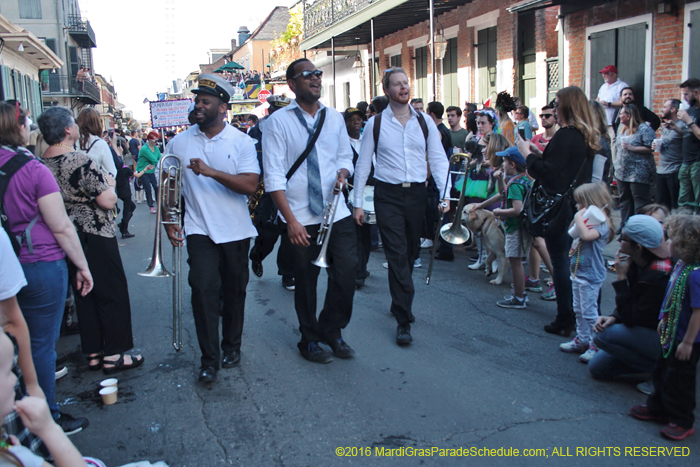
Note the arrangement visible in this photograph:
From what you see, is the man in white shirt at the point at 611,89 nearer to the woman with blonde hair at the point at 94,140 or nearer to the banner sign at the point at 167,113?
the woman with blonde hair at the point at 94,140

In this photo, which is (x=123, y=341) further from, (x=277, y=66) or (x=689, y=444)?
(x=277, y=66)

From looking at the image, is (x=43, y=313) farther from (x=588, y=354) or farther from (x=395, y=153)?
(x=588, y=354)

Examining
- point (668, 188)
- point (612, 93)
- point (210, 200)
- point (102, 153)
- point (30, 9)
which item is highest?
point (30, 9)

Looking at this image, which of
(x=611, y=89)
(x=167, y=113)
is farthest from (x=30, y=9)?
(x=611, y=89)

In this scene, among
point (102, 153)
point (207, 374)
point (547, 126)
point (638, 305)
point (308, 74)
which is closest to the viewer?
point (638, 305)

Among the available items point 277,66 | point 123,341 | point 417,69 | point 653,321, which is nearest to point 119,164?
point 123,341

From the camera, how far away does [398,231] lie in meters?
5.01

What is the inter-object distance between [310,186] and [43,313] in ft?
6.25

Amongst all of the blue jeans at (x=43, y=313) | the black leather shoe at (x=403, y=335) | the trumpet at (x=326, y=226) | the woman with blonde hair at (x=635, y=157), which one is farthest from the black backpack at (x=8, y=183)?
the woman with blonde hair at (x=635, y=157)

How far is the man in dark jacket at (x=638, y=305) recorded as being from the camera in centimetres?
388

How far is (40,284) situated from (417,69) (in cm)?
1855

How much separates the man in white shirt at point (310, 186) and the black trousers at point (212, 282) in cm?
40

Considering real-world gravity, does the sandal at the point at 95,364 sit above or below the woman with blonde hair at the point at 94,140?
below

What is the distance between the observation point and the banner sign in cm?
1756
